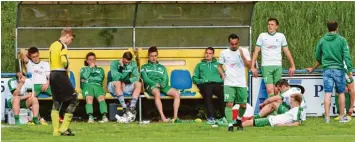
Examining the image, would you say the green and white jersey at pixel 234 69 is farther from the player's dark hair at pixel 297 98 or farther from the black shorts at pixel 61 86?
the black shorts at pixel 61 86

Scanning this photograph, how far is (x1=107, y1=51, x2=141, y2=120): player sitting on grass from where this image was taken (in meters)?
22.1

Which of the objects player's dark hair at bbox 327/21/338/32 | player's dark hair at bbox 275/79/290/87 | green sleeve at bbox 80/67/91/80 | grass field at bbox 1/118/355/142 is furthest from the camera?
green sleeve at bbox 80/67/91/80

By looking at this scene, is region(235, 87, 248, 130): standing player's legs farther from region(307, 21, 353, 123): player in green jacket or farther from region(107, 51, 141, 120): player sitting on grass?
region(107, 51, 141, 120): player sitting on grass

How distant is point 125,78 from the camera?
72.9ft

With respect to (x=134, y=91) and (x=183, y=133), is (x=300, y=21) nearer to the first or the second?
(x=134, y=91)

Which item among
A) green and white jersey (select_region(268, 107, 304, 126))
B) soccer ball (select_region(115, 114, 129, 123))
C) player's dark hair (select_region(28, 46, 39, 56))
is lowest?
soccer ball (select_region(115, 114, 129, 123))

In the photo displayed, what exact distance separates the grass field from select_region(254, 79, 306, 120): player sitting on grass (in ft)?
1.74

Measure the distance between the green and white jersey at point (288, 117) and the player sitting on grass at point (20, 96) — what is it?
4.75 metres

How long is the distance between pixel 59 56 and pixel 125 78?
4.11 meters

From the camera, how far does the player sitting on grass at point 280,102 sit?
20.5 m

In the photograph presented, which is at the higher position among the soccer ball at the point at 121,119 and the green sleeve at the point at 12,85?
the green sleeve at the point at 12,85

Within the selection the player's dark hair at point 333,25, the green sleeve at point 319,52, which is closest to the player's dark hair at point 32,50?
the green sleeve at point 319,52

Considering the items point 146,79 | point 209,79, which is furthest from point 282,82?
point 146,79

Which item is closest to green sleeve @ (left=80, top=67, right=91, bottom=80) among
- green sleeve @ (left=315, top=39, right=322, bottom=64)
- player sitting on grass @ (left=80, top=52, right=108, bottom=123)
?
player sitting on grass @ (left=80, top=52, right=108, bottom=123)
